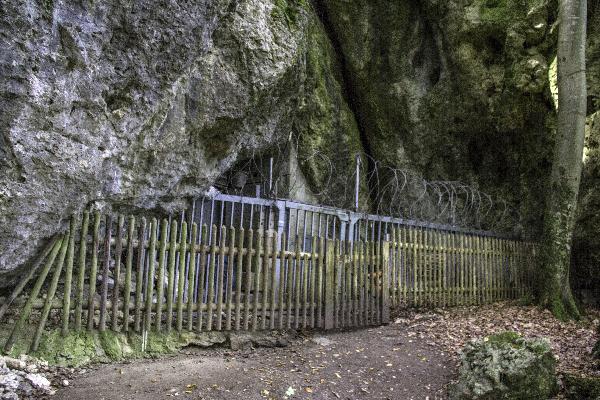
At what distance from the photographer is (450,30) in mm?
11961

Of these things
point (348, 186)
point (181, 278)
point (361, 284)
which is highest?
point (348, 186)

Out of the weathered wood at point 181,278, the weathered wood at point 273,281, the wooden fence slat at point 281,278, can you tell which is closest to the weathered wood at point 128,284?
the weathered wood at point 181,278

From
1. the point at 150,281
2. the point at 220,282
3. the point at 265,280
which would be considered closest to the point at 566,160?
the point at 265,280

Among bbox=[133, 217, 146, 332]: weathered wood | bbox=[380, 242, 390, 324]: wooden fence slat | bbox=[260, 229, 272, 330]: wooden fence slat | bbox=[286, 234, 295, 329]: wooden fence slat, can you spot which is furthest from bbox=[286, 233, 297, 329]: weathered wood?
bbox=[133, 217, 146, 332]: weathered wood

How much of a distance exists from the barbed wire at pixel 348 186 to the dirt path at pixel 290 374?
4448mm

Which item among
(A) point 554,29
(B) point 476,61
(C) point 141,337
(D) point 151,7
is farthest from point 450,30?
(C) point 141,337

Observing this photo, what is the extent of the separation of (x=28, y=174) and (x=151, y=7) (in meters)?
2.75

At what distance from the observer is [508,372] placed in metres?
4.52

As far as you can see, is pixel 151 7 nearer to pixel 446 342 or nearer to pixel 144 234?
pixel 144 234

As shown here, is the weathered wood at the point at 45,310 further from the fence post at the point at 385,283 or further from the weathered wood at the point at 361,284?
the fence post at the point at 385,283

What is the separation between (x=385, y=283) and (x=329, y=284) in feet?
4.14

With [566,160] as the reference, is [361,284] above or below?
below

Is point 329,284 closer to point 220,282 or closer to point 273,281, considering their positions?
point 273,281

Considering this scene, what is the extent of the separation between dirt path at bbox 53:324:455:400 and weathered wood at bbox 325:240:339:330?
1.42 ft
